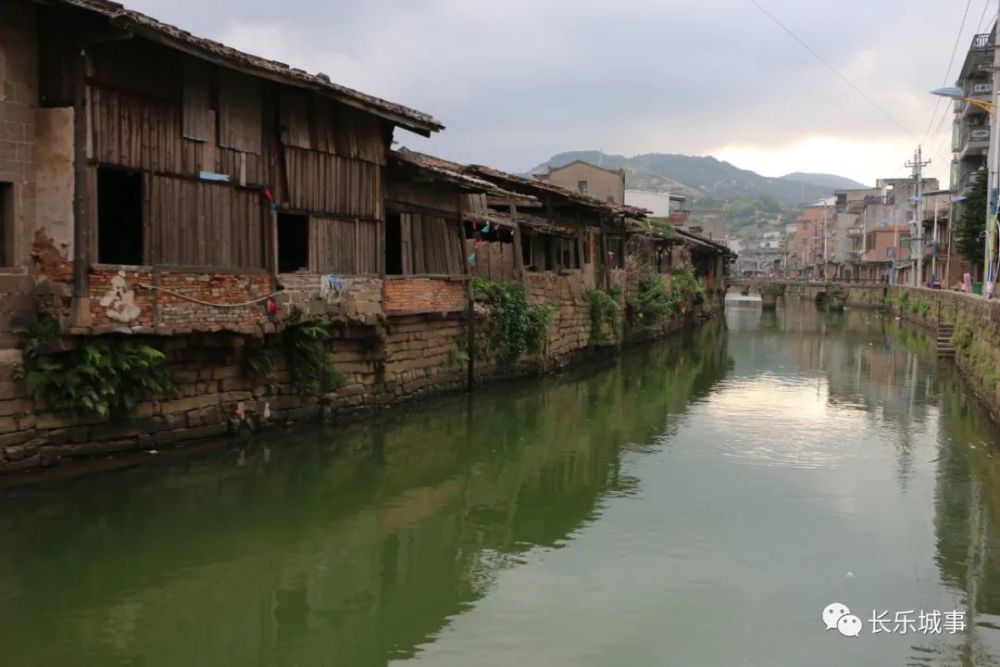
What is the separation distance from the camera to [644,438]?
52.7ft

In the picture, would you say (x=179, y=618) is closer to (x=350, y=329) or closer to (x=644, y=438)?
(x=350, y=329)

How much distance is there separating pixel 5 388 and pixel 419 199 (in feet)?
31.2

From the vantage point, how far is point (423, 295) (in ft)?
56.6

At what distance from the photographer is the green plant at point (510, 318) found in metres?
20.1

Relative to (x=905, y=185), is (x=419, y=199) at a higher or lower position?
lower

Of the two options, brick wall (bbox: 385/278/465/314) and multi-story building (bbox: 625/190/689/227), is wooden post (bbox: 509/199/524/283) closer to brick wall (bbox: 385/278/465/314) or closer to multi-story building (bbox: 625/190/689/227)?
brick wall (bbox: 385/278/465/314)

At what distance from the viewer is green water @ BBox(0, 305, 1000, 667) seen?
717cm

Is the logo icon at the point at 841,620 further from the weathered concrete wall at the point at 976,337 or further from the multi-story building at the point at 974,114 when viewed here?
the multi-story building at the point at 974,114

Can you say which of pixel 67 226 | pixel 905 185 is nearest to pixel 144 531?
pixel 67 226

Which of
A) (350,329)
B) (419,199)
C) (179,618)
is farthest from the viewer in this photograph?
(419,199)

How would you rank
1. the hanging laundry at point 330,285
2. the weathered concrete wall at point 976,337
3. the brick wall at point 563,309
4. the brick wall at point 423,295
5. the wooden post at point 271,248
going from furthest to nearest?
1. the brick wall at point 563,309
2. the weathered concrete wall at point 976,337
3. the brick wall at point 423,295
4. the hanging laundry at point 330,285
5. the wooden post at point 271,248

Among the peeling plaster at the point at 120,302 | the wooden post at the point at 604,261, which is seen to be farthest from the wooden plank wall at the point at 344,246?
the wooden post at the point at 604,261

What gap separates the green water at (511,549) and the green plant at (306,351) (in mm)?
930

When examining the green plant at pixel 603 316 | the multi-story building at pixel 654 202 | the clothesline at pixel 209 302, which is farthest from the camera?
the multi-story building at pixel 654 202
